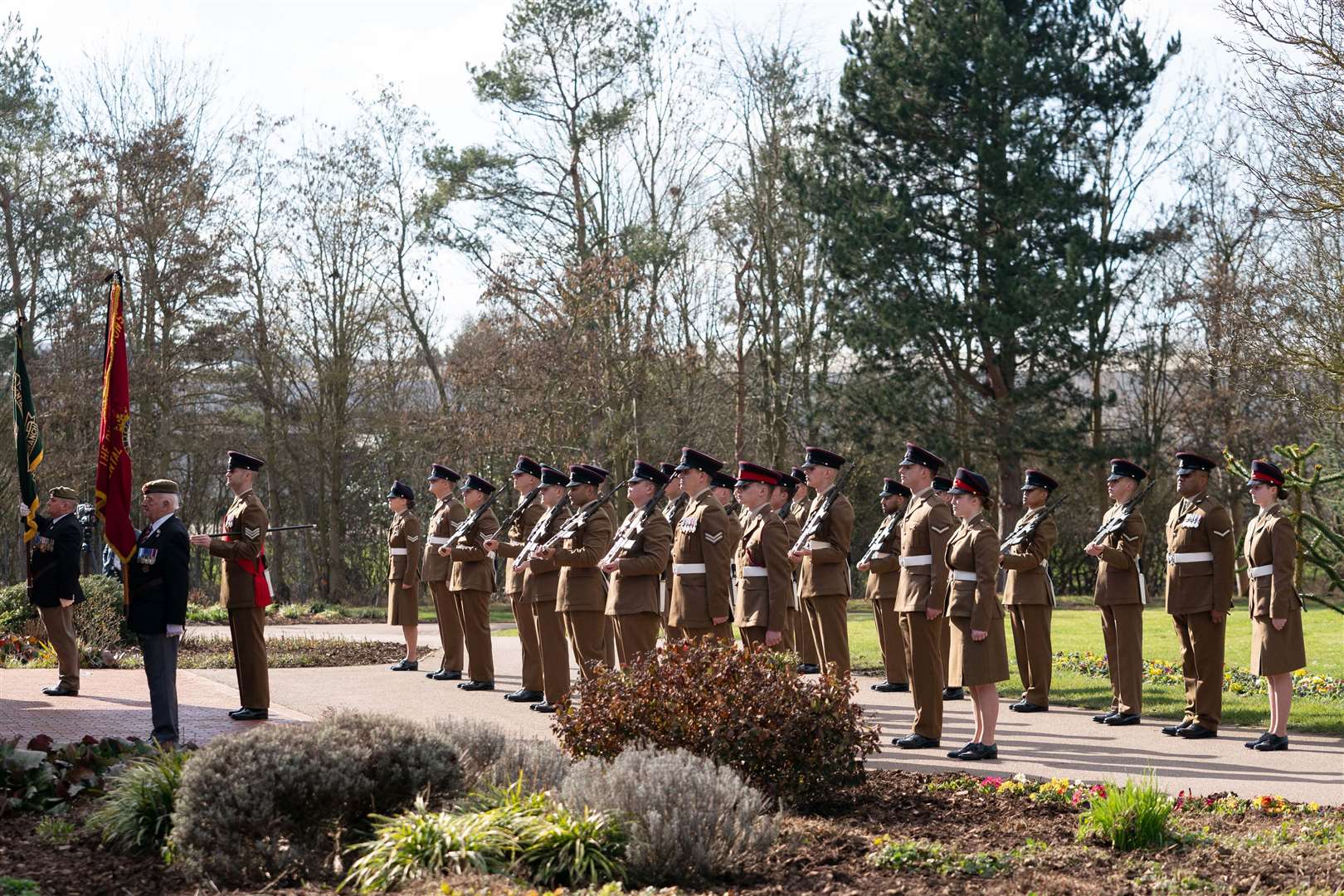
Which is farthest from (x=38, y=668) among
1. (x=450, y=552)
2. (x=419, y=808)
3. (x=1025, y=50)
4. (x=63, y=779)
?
(x=1025, y=50)

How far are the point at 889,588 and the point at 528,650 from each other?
3524 mm

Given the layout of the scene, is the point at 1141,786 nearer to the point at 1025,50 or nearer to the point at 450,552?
the point at 450,552

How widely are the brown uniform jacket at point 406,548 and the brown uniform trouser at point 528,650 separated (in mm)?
2285

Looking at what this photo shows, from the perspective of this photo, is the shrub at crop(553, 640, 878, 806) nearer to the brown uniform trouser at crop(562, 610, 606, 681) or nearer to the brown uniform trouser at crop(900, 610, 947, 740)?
the brown uniform trouser at crop(900, 610, 947, 740)

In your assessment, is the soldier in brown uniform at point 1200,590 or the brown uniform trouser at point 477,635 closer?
the soldier in brown uniform at point 1200,590

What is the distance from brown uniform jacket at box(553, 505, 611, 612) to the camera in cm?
1124

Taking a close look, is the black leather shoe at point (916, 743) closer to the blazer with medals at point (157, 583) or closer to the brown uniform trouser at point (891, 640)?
the brown uniform trouser at point (891, 640)

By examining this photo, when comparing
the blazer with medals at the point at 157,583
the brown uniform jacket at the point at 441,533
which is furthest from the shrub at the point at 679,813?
the brown uniform jacket at the point at 441,533

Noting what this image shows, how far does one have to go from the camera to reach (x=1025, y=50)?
85.7 ft

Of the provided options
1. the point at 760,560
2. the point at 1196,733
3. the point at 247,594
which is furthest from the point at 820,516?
the point at 247,594

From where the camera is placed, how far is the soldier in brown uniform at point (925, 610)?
923 centimetres

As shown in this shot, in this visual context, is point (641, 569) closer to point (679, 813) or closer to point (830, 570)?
point (830, 570)

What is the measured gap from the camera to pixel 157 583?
9117mm

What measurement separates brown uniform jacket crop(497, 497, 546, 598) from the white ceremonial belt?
19.2 ft
